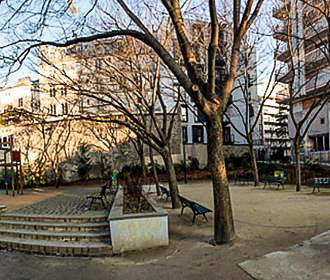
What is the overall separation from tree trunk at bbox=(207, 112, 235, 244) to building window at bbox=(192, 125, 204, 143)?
32.9 meters

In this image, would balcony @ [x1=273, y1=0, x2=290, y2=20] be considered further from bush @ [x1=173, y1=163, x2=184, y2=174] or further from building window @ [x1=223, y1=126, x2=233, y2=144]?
building window @ [x1=223, y1=126, x2=233, y2=144]

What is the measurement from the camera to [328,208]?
10.5 m

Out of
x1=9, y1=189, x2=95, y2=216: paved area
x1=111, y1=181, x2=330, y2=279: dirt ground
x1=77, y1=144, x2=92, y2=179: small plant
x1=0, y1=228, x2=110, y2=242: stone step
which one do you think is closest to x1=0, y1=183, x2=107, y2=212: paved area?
x1=9, y1=189, x2=95, y2=216: paved area

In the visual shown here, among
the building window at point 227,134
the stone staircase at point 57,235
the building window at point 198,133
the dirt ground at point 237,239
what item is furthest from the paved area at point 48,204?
the building window at point 227,134

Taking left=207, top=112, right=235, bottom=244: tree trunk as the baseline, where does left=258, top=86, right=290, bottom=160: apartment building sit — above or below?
above

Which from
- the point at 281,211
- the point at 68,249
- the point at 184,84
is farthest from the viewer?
the point at 281,211

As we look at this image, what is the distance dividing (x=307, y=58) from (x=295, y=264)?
76.5 feet

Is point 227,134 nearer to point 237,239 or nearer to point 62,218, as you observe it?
point 62,218

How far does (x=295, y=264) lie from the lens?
17.7 feet

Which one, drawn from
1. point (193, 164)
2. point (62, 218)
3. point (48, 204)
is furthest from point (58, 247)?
point (193, 164)

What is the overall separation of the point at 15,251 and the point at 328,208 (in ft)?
30.3

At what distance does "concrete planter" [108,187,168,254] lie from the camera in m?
7.22

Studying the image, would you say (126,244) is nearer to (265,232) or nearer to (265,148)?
(265,232)

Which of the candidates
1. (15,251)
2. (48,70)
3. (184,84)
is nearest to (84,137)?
(48,70)
